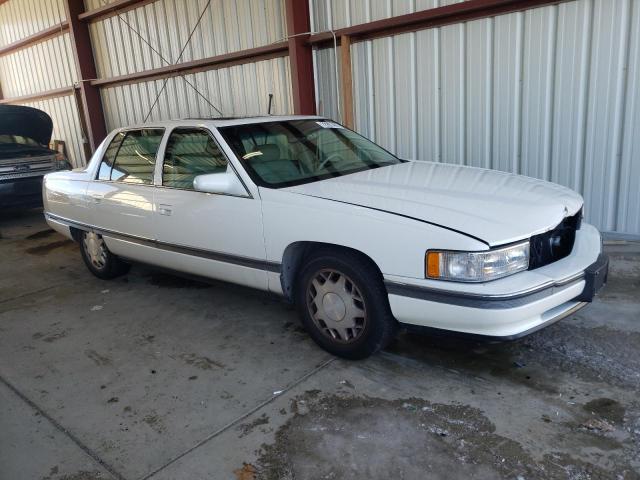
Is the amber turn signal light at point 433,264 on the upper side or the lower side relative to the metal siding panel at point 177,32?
lower

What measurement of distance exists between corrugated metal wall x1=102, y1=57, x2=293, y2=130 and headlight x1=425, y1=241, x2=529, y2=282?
5.65 metres

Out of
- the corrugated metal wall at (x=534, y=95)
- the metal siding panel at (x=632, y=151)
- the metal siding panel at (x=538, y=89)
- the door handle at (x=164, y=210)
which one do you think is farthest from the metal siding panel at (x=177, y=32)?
the metal siding panel at (x=632, y=151)

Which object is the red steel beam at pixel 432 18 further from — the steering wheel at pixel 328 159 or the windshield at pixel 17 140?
the windshield at pixel 17 140

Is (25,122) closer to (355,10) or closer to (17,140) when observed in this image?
(17,140)

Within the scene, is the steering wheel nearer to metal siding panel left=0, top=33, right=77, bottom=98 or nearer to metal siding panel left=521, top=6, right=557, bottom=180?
metal siding panel left=521, top=6, right=557, bottom=180

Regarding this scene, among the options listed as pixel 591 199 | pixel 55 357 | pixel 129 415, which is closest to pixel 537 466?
pixel 129 415

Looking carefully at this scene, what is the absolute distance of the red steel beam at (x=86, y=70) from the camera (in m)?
11.2

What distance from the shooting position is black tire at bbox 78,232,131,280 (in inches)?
209

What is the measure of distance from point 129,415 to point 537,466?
84.3 inches

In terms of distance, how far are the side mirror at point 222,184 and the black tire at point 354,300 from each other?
27.6 inches

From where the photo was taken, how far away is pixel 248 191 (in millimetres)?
3604

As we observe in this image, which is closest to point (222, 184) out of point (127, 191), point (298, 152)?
point (298, 152)

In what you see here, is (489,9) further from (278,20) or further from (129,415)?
(129,415)

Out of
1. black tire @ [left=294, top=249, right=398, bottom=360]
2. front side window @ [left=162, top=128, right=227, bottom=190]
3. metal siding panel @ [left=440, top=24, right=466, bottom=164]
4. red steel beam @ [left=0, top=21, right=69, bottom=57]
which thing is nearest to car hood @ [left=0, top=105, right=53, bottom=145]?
red steel beam @ [left=0, top=21, right=69, bottom=57]
